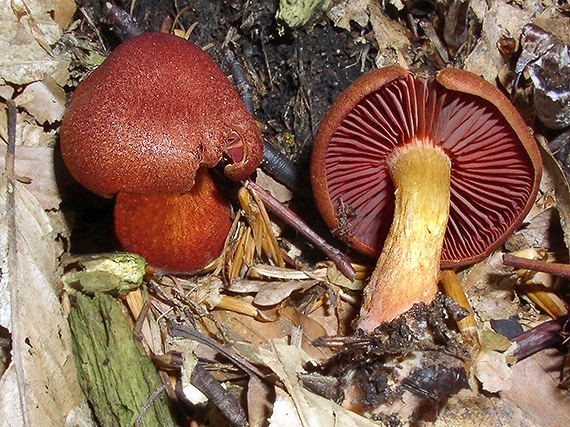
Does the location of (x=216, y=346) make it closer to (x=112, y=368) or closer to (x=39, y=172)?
(x=112, y=368)

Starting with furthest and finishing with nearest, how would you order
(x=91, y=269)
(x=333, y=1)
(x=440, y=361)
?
(x=333, y=1)
(x=91, y=269)
(x=440, y=361)

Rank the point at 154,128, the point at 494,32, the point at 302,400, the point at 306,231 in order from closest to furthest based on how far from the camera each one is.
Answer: the point at 154,128, the point at 302,400, the point at 306,231, the point at 494,32

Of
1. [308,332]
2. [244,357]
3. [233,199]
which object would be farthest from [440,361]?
[233,199]

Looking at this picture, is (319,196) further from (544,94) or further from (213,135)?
(544,94)

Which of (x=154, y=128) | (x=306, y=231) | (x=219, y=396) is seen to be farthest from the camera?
(x=306, y=231)

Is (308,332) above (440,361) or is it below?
below

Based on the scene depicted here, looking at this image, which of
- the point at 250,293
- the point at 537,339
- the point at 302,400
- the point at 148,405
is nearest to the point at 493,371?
the point at 537,339
